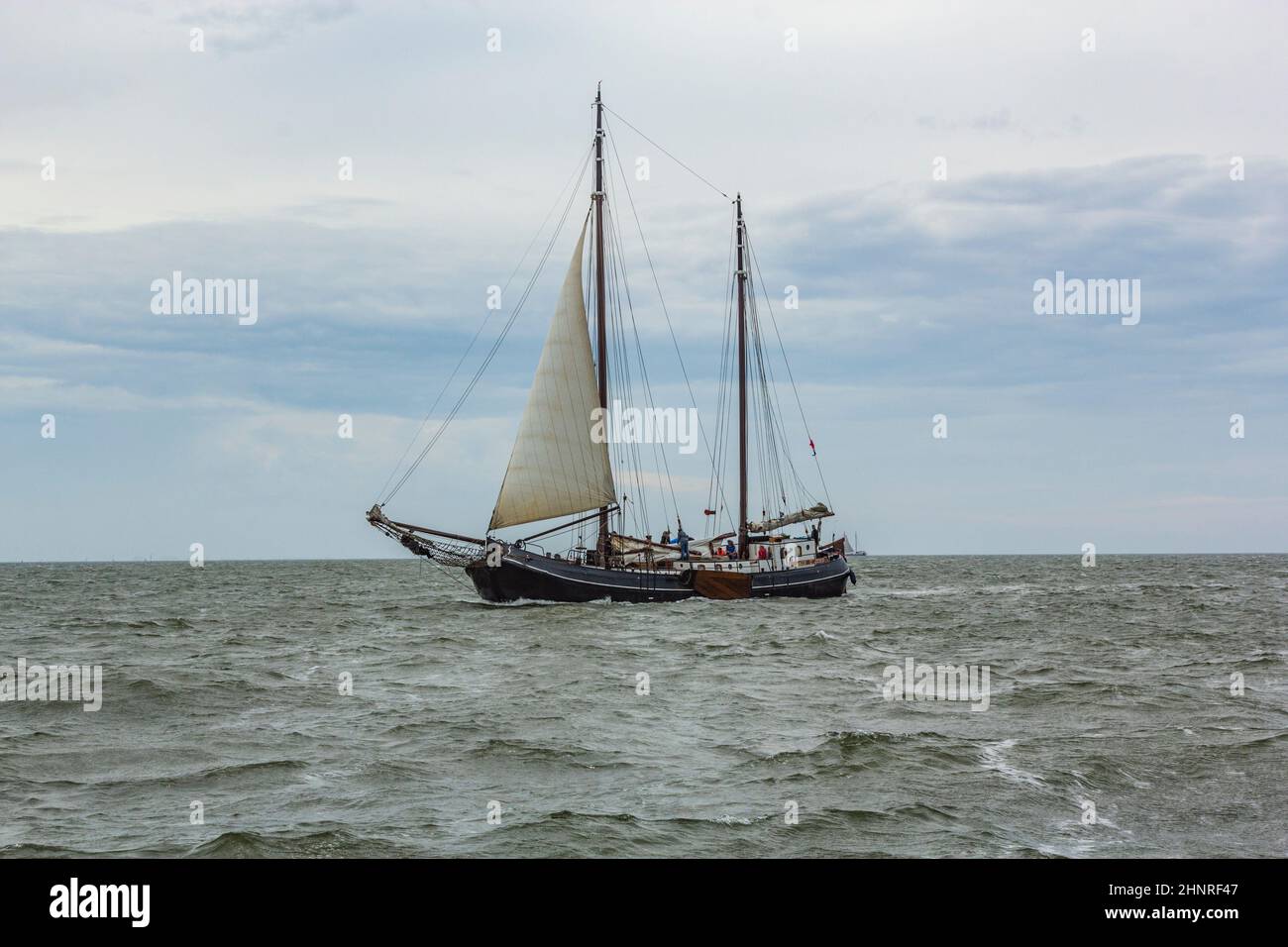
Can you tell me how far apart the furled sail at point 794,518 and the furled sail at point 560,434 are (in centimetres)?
1517

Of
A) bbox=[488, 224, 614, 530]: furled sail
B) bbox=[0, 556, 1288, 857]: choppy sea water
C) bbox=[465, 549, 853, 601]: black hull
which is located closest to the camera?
bbox=[0, 556, 1288, 857]: choppy sea water

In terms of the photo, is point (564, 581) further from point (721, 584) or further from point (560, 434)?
point (721, 584)

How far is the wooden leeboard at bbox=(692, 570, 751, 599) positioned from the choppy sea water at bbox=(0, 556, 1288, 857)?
20.2 metres

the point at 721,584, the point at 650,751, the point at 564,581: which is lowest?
the point at 721,584

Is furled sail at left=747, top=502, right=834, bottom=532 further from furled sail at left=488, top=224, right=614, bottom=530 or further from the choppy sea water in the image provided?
the choppy sea water

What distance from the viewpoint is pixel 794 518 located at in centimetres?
7056

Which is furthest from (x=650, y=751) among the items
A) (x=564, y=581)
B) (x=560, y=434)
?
(x=564, y=581)

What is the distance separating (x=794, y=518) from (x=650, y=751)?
51.6m

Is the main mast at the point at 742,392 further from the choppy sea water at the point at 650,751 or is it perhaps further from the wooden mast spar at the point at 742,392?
the choppy sea water at the point at 650,751

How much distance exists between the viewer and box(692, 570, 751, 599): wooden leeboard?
207ft

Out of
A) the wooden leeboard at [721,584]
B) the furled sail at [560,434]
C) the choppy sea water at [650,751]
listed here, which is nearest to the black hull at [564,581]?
the wooden leeboard at [721,584]

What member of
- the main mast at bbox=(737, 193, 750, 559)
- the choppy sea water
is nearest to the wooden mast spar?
the main mast at bbox=(737, 193, 750, 559)
